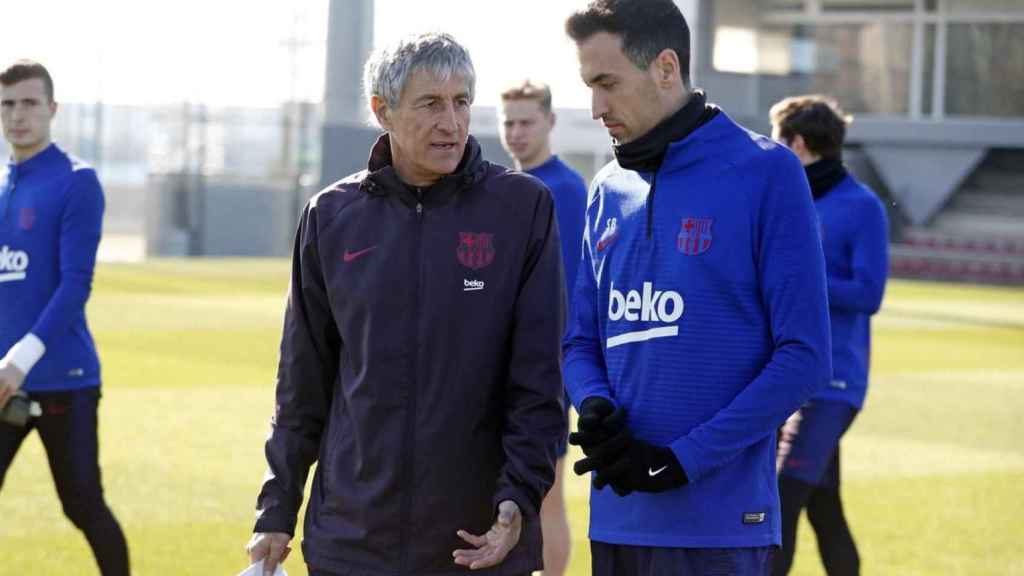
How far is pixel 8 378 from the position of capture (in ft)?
19.0

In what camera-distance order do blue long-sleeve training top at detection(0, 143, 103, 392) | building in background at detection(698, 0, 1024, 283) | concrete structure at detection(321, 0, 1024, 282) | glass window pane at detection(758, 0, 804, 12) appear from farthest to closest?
glass window pane at detection(758, 0, 804, 12) → building in background at detection(698, 0, 1024, 283) → concrete structure at detection(321, 0, 1024, 282) → blue long-sleeve training top at detection(0, 143, 103, 392)

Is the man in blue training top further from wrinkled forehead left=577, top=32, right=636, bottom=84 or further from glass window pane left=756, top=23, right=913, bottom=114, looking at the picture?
glass window pane left=756, top=23, right=913, bottom=114

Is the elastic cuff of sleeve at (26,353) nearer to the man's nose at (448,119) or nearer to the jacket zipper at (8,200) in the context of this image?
the jacket zipper at (8,200)

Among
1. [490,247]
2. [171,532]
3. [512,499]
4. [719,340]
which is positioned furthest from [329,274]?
[171,532]

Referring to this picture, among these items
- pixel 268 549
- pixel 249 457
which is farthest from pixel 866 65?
pixel 268 549

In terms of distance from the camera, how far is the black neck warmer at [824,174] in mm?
6379

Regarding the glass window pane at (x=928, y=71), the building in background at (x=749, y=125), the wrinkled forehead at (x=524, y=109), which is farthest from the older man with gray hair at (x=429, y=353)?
the glass window pane at (x=928, y=71)

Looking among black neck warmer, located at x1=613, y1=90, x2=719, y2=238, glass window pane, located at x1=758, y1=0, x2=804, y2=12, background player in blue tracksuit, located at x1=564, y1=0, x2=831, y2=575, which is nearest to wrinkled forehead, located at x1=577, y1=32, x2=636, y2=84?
background player in blue tracksuit, located at x1=564, y1=0, x2=831, y2=575

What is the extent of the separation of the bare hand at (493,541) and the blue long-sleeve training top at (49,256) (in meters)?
2.93

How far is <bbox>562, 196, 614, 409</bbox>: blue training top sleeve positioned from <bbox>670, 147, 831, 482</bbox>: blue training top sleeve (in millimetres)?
318

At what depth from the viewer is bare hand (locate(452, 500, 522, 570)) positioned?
140 inches

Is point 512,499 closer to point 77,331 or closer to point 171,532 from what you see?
point 77,331

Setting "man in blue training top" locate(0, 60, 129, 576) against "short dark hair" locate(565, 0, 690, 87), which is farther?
"man in blue training top" locate(0, 60, 129, 576)

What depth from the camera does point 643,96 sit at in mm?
3645
